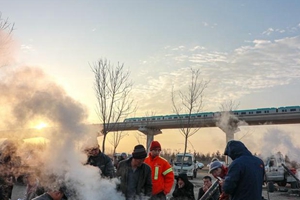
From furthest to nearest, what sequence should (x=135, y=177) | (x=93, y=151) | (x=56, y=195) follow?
(x=93, y=151) → (x=135, y=177) → (x=56, y=195)

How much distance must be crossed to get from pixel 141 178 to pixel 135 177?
10cm

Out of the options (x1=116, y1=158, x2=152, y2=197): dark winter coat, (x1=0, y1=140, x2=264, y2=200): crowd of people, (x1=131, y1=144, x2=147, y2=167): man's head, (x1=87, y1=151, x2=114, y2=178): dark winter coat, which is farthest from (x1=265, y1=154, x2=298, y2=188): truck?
(x1=131, y1=144, x2=147, y2=167): man's head

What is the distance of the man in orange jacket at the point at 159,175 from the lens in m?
6.15

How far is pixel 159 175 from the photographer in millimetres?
6254

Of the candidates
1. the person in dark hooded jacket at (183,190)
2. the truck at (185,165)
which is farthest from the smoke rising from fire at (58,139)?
the truck at (185,165)

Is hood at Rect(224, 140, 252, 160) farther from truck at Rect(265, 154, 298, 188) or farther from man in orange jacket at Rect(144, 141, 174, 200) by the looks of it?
truck at Rect(265, 154, 298, 188)

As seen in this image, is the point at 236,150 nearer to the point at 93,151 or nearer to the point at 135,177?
the point at 135,177

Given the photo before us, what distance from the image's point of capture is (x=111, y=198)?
A: 15.0 ft

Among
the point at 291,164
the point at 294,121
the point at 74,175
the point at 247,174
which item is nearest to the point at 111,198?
the point at 74,175

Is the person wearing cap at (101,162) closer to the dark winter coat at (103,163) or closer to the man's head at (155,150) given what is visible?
the dark winter coat at (103,163)

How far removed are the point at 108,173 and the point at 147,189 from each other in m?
0.70

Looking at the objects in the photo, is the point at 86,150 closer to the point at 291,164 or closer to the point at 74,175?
the point at 74,175

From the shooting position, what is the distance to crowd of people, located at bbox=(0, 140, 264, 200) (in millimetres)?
4914

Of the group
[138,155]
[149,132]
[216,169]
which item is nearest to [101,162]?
[138,155]
